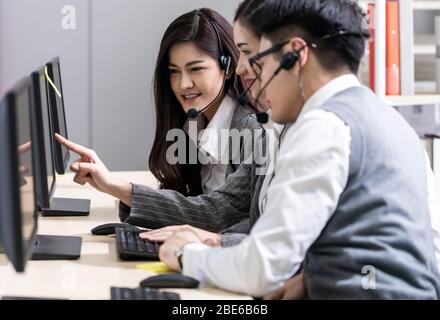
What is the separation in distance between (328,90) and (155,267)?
19.9 inches

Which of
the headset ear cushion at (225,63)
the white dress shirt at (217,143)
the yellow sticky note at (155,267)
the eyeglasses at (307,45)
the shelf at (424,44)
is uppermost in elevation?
the shelf at (424,44)

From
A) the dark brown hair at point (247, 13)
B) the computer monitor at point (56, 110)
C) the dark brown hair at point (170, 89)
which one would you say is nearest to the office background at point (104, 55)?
the dark brown hair at point (170, 89)

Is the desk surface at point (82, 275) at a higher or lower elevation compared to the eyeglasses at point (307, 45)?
lower

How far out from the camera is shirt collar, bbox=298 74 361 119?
5.07ft

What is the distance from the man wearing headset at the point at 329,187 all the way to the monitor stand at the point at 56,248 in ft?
0.87

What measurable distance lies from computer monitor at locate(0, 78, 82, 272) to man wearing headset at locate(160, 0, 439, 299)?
32 centimetres

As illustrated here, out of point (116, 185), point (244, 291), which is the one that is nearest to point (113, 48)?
point (116, 185)

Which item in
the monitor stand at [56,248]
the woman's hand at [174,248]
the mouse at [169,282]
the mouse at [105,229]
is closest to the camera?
the mouse at [169,282]

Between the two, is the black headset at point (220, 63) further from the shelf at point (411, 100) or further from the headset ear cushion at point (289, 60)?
the headset ear cushion at point (289, 60)

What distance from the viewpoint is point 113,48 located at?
3525 millimetres

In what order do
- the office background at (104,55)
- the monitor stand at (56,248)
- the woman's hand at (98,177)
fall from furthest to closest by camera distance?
the office background at (104,55) → the woman's hand at (98,177) → the monitor stand at (56,248)

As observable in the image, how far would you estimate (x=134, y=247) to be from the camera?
184 cm

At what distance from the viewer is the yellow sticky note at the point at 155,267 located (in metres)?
1.70
